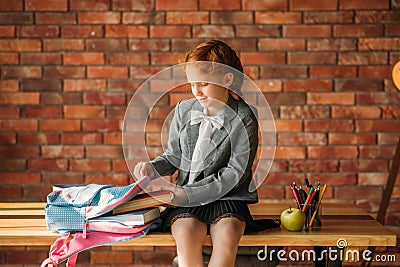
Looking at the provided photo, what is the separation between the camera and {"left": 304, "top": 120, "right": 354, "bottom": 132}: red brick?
3.86 metres

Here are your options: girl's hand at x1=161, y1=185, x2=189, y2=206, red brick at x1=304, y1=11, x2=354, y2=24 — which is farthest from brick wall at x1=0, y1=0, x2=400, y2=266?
girl's hand at x1=161, y1=185, x2=189, y2=206

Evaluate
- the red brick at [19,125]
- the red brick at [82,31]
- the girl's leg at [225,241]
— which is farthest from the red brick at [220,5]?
the girl's leg at [225,241]

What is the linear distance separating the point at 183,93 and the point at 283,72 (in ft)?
1.84

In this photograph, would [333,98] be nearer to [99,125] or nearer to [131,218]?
[99,125]

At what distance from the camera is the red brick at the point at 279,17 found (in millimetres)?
3824

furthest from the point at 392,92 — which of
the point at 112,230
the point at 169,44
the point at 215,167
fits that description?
the point at 112,230

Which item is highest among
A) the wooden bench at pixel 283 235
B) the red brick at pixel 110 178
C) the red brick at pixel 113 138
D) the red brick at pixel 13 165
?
the red brick at pixel 113 138

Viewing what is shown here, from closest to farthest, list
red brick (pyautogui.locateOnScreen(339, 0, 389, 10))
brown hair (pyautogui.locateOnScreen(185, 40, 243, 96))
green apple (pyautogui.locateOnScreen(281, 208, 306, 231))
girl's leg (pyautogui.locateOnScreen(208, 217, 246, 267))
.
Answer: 1. girl's leg (pyautogui.locateOnScreen(208, 217, 246, 267))
2. green apple (pyautogui.locateOnScreen(281, 208, 306, 231))
3. brown hair (pyautogui.locateOnScreen(185, 40, 243, 96))
4. red brick (pyautogui.locateOnScreen(339, 0, 389, 10))

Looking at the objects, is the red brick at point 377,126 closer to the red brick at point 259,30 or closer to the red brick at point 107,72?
the red brick at point 259,30

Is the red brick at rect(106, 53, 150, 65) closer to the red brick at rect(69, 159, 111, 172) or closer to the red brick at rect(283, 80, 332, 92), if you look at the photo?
the red brick at rect(69, 159, 111, 172)

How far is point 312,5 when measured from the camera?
3.82 meters

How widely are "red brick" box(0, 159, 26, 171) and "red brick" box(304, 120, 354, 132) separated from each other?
62.2 inches

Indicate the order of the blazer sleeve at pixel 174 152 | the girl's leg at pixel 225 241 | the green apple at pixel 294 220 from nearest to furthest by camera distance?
the girl's leg at pixel 225 241 < the green apple at pixel 294 220 < the blazer sleeve at pixel 174 152

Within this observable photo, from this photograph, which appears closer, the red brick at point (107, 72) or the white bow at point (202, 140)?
the white bow at point (202, 140)
